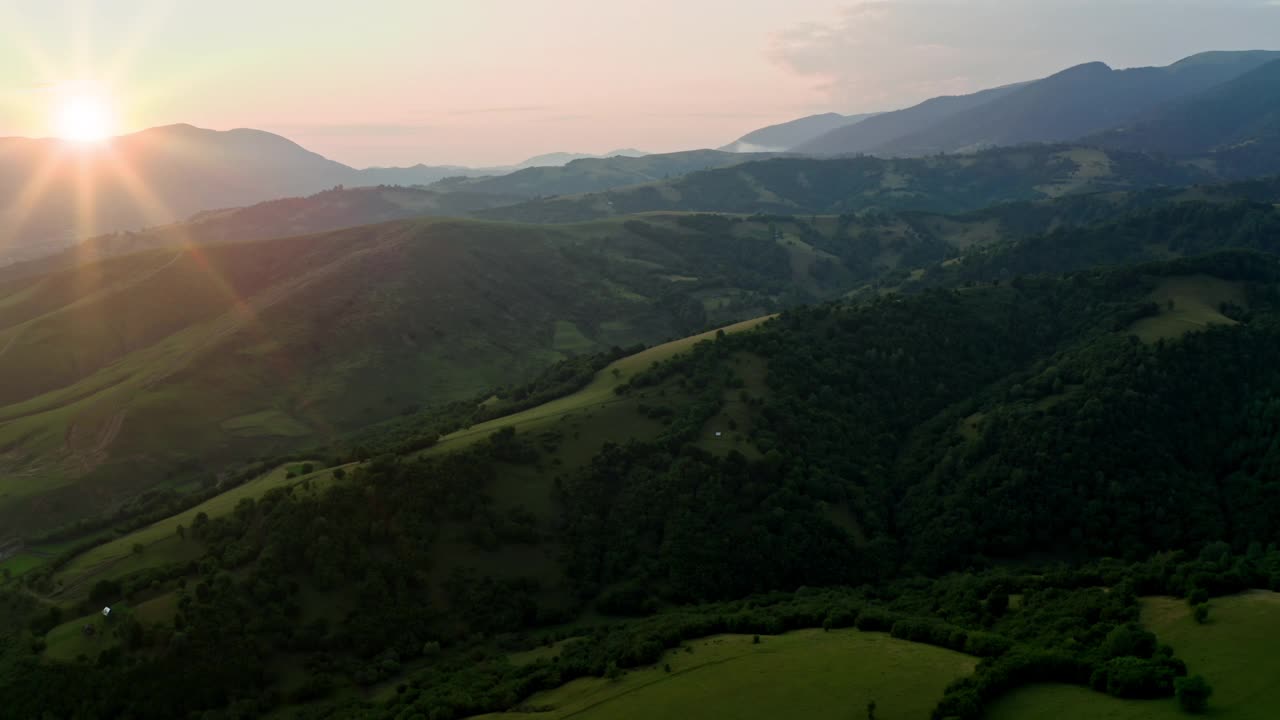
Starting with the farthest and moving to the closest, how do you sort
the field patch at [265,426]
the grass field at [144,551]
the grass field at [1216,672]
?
the field patch at [265,426] → the grass field at [144,551] → the grass field at [1216,672]

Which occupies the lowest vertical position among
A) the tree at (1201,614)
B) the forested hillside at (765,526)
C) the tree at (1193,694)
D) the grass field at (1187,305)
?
the forested hillside at (765,526)

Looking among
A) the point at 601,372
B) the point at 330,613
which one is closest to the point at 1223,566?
the point at 330,613

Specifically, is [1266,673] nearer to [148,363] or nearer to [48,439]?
[48,439]

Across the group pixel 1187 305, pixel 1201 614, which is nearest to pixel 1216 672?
pixel 1201 614

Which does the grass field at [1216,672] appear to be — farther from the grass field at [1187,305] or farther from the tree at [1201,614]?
the grass field at [1187,305]

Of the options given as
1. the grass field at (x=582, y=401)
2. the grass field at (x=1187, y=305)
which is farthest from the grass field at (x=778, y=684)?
the grass field at (x=1187, y=305)
